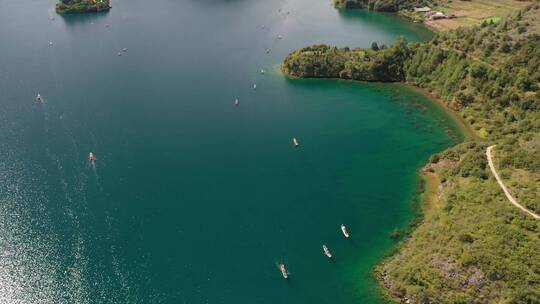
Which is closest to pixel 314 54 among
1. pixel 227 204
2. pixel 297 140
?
pixel 297 140

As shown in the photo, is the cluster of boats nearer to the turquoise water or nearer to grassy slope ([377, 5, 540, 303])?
the turquoise water

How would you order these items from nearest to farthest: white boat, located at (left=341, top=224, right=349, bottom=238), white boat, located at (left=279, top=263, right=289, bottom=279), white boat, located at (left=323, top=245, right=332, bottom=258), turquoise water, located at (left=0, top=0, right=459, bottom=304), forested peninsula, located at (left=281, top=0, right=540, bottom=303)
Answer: forested peninsula, located at (left=281, top=0, right=540, bottom=303) → white boat, located at (left=279, top=263, right=289, bottom=279) → turquoise water, located at (left=0, top=0, right=459, bottom=304) → white boat, located at (left=323, top=245, right=332, bottom=258) → white boat, located at (left=341, top=224, right=349, bottom=238)

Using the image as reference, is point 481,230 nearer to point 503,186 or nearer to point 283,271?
point 503,186

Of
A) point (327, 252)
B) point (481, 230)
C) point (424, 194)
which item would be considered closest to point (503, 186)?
point (481, 230)

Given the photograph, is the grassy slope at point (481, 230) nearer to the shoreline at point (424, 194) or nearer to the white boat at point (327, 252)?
the shoreline at point (424, 194)

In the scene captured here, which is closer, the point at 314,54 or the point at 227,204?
the point at 227,204

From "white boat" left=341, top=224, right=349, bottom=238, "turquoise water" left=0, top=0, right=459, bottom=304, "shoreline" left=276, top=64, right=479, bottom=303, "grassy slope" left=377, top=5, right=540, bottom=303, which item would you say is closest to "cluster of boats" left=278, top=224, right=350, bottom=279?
"white boat" left=341, top=224, right=349, bottom=238

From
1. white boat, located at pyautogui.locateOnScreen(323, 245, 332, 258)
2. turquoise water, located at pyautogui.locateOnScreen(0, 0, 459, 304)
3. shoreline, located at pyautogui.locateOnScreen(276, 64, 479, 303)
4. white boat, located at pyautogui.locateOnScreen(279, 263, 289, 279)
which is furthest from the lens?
white boat, located at pyautogui.locateOnScreen(323, 245, 332, 258)

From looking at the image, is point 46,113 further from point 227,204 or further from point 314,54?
point 314,54
